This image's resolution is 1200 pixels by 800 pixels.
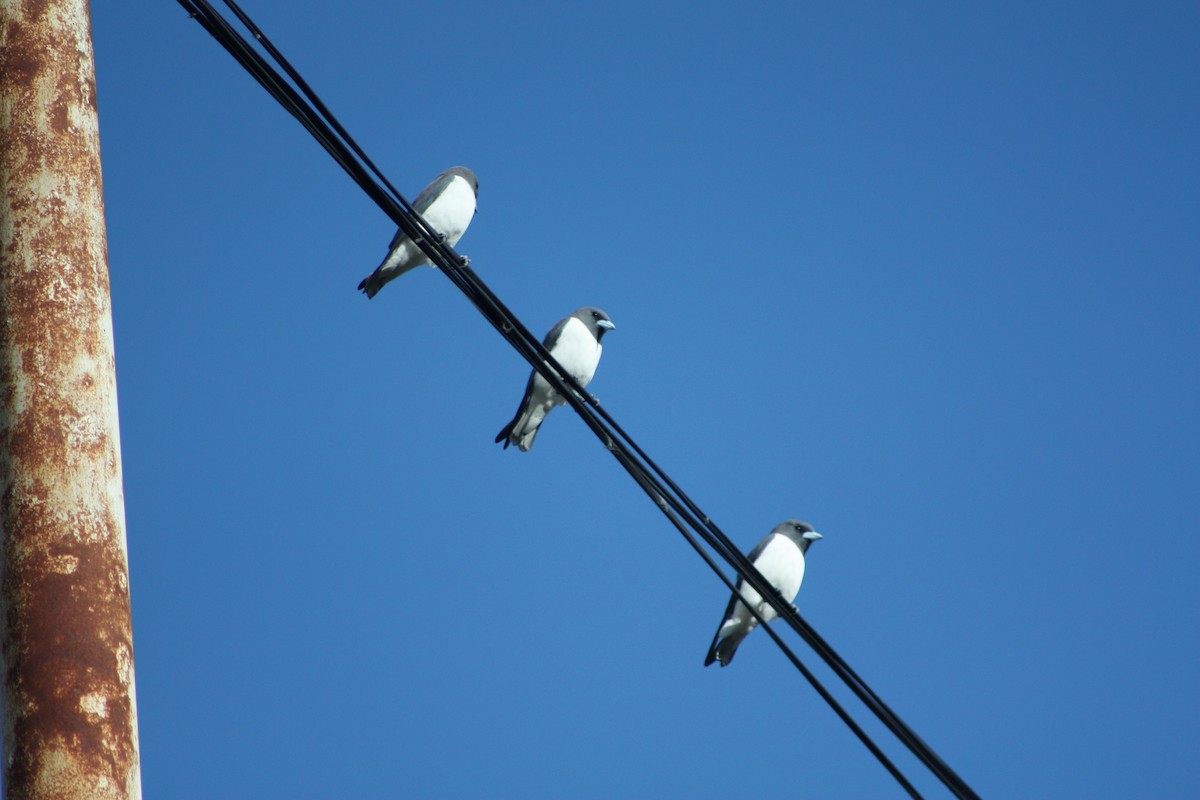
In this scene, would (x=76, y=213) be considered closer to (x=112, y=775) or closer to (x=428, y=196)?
(x=112, y=775)

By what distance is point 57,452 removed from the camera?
255 cm

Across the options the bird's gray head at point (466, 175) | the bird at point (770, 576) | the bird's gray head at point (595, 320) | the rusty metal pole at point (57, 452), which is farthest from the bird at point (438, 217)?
the rusty metal pole at point (57, 452)

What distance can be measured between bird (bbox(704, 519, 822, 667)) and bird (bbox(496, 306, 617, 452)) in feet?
6.39

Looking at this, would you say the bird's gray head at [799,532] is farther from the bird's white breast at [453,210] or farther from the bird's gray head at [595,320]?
the bird's white breast at [453,210]

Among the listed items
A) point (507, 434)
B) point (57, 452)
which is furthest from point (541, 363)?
point (507, 434)

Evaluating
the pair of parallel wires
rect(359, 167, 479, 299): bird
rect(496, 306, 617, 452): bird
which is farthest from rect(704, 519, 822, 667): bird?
the pair of parallel wires

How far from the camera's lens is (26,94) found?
2.85 m

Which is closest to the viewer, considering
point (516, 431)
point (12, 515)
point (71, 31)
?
point (12, 515)

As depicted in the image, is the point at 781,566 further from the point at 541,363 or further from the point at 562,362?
the point at 541,363

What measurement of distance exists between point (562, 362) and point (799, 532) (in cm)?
263

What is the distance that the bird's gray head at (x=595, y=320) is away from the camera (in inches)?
389

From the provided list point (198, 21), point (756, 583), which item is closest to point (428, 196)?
point (198, 21)

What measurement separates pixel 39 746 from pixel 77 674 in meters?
0.14

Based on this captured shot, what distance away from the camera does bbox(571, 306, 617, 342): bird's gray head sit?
389 inches
